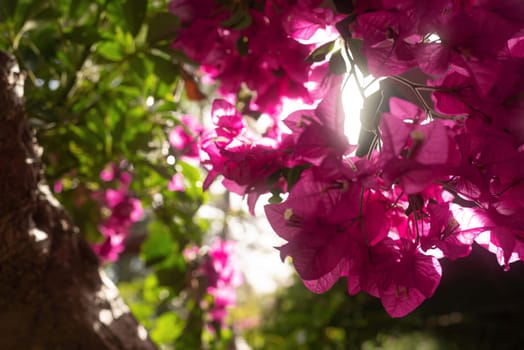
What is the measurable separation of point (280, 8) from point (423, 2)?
0.69ft

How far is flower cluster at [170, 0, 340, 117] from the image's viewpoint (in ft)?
1.90

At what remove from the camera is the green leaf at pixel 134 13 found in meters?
0.71

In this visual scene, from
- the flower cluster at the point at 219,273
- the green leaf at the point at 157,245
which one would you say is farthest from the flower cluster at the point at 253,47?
the flower cluster at the point at 219,273

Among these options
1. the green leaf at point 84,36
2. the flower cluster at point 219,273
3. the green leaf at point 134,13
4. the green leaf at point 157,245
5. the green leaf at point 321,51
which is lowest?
the flower cluster at point 219,273

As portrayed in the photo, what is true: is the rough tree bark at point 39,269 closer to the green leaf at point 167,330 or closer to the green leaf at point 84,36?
the green leaf at point 84,36

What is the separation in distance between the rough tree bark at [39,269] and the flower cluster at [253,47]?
22cm

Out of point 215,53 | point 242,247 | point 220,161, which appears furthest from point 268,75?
point 242,247

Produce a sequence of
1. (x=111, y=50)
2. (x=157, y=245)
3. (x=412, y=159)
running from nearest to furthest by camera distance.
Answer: (x=412, y=159) < (x=111, y=50) < (x=157, y=245)

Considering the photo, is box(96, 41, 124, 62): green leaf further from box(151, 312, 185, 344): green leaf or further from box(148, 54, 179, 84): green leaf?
box(151, 312, 185, 344): green leaf

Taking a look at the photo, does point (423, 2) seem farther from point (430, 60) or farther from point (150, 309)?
point (150, 309)

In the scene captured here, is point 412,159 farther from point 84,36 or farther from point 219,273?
point 219,273

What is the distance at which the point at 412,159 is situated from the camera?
13.9 inches

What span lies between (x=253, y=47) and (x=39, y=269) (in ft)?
1.26

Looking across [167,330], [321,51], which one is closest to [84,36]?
[321,51]
